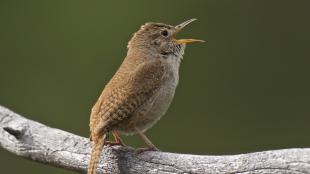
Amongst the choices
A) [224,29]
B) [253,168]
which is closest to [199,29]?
[224,29]

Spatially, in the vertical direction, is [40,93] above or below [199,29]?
below

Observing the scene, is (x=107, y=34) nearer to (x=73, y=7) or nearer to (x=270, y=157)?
(x=73, y=7)

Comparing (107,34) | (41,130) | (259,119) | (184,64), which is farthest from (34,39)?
(41,130)

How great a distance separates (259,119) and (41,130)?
467 cm

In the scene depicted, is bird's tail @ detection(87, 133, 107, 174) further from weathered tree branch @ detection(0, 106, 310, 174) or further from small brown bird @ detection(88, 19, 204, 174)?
weathered tree branch @ detection(0, 106, 310, 174)

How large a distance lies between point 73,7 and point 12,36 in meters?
0.91

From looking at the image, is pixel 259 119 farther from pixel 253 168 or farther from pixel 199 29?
pixel 253 168

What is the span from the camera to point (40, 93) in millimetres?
12102

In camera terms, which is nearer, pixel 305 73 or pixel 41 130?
pixel 41 130

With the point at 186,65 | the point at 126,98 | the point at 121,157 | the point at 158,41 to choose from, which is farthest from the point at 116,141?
the point at 186,65

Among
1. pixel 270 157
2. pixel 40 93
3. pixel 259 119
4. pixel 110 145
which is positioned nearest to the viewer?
pixel 270 157

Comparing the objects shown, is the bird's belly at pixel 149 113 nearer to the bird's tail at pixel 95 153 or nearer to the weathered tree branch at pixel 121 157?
the weathered tree branch at pixel 121 157

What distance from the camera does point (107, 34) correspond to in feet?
40.5

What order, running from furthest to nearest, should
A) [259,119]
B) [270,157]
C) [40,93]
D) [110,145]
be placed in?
[40,93]
[259,119]
[110,145]
[270,157]
